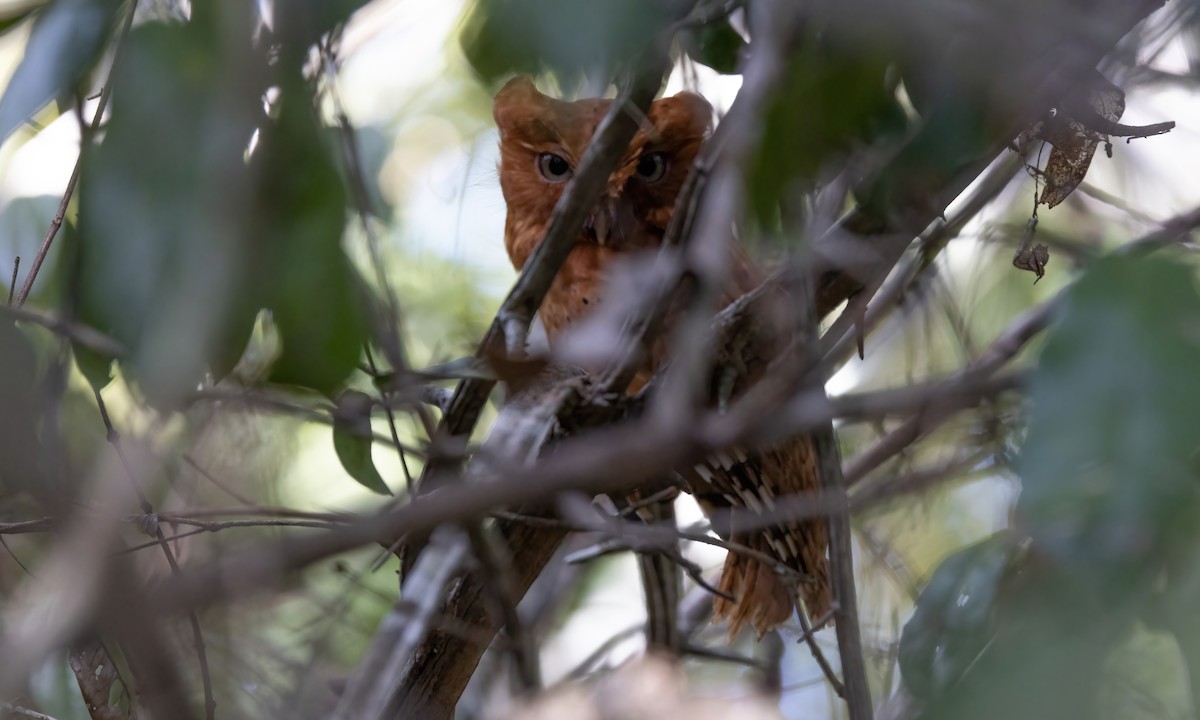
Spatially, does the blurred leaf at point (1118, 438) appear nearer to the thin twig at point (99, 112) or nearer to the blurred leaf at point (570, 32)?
the blurred leaf at point (570, 32)

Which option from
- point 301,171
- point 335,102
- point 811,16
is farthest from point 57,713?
point 811,16

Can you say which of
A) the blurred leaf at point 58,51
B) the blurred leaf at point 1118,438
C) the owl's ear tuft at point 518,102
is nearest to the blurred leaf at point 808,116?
the blurred leaf at point 1118,438

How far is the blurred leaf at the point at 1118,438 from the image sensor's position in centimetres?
75

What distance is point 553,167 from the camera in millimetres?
2885

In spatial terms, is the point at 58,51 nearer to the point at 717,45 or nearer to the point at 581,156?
the point at 717,45

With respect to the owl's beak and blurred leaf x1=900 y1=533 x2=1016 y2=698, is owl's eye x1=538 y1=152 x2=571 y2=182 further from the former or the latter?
blurred leaf x1=900 y1=533 x2=1016 y2=698

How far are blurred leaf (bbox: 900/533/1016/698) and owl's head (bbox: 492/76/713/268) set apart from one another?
1383 mm

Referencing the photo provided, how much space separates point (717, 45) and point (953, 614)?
3.07ft

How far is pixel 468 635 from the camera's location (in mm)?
1631

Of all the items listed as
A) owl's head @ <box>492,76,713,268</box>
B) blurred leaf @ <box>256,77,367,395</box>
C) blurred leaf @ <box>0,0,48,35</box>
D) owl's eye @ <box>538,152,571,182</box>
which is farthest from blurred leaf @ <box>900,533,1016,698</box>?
owl's eye @ <box>538,152,571,182</box>

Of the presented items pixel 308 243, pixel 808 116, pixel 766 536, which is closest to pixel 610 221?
pixel 766 536

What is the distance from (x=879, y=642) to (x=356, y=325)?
202cm

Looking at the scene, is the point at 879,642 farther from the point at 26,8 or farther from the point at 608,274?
the point at 26,8

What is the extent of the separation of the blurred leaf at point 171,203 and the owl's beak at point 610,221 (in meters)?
1.74
